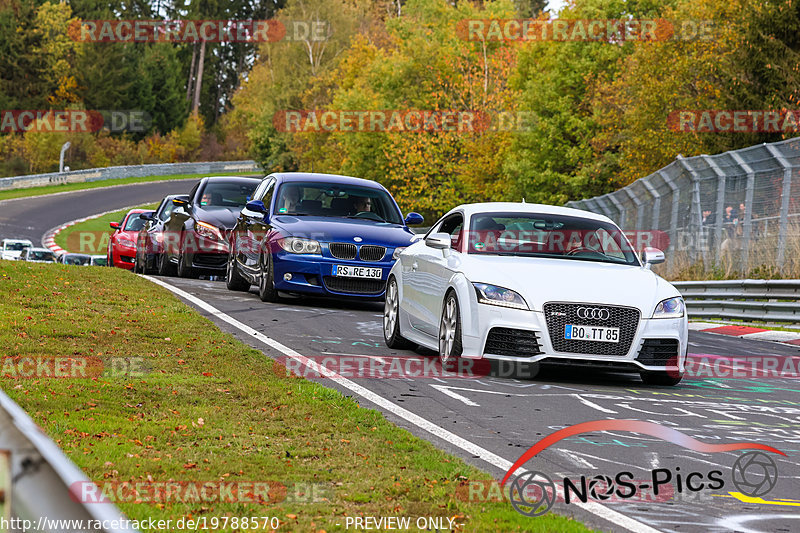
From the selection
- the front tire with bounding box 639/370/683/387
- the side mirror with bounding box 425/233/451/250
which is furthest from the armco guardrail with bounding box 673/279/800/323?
the side mirror with bounding box 425/233/451/250

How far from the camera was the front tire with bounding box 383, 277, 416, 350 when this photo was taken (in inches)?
460

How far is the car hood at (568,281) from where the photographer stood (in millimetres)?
9484

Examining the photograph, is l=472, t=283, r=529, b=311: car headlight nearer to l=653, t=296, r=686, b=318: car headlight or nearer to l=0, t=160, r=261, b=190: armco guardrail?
l=653, t=296, r=686, b=318: car headlight

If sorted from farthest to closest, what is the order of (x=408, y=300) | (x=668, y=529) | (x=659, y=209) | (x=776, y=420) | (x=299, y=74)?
(x=299, y=74)
(x=659, y=209)
(x=408, y=300)
(x=776, y=420)
(x=668, y=529)

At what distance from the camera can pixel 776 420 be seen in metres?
Result: 8.20

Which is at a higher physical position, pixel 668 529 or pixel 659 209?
pixel 659 209

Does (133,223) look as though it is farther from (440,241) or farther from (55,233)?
(55,233)

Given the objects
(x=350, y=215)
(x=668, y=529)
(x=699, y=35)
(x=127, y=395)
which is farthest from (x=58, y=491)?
(x=699, y=35)

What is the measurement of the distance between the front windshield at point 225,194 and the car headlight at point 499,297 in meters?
11.6

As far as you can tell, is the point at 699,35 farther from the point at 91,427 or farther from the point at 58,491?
the point at 58,491

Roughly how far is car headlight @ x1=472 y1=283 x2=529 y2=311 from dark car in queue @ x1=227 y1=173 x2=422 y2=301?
5.26 m

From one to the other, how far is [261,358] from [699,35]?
30456mm

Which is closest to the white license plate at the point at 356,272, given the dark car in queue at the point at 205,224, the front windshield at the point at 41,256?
the dark car in queue at the point at 205,224

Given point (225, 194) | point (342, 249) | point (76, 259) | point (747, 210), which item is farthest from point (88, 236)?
point (342, 249)
